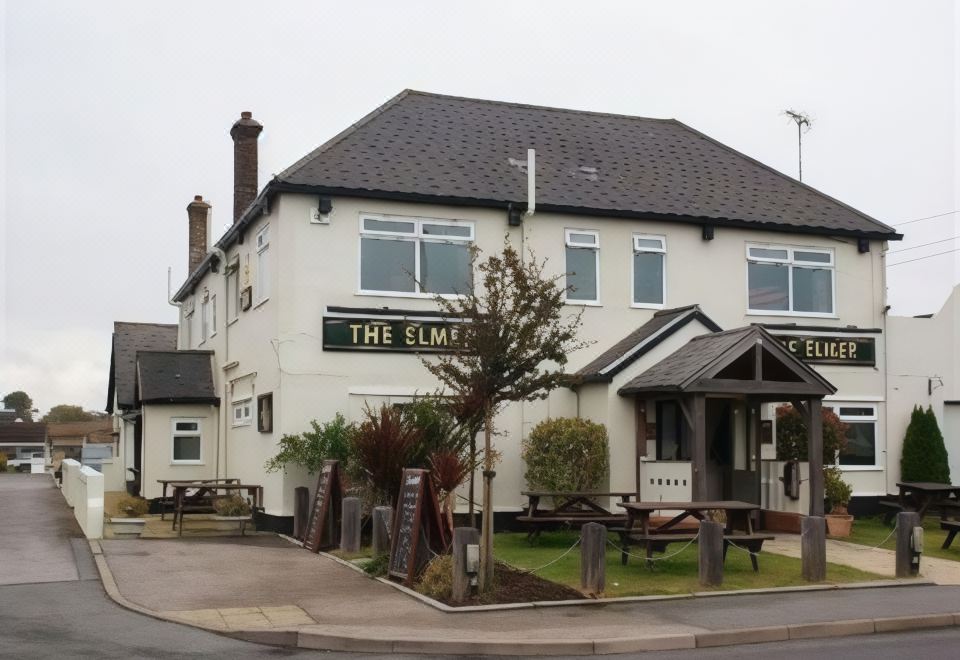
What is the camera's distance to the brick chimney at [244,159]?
28250 millimetres

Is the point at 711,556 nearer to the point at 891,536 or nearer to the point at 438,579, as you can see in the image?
the point at 438,579

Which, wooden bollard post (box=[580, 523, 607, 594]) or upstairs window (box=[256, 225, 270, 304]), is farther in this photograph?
upstairs window (box=[256, 225, 270, 304])

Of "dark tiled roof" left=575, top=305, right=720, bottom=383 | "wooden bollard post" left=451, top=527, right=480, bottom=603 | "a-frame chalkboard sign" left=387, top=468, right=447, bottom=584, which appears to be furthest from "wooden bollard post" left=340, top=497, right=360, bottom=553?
"dark tiled roof" left=575, top=305, right=720, bottom=383

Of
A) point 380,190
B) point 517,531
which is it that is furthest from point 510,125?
point 517,531

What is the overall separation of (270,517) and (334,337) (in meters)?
3.47

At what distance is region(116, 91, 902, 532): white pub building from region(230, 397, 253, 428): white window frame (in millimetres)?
133

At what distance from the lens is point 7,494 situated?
34.2 meters

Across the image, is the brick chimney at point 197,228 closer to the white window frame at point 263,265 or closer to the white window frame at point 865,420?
the white window frame at point 263,265

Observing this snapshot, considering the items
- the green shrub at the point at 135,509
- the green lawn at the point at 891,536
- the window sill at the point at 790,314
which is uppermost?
the window sill at the point at 790,314

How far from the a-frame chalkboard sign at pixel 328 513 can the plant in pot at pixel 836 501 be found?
8536mm

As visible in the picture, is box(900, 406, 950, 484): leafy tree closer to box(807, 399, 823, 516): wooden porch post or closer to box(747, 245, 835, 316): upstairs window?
box(747, 245, 835, 316): upstairs window

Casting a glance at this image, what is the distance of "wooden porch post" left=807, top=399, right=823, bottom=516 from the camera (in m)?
19.7

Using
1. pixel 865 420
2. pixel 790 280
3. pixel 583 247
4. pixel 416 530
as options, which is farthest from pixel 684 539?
pixel 790 280

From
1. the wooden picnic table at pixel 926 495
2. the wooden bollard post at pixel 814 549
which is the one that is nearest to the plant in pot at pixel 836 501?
the wooden picnic table at pixel 926 495
